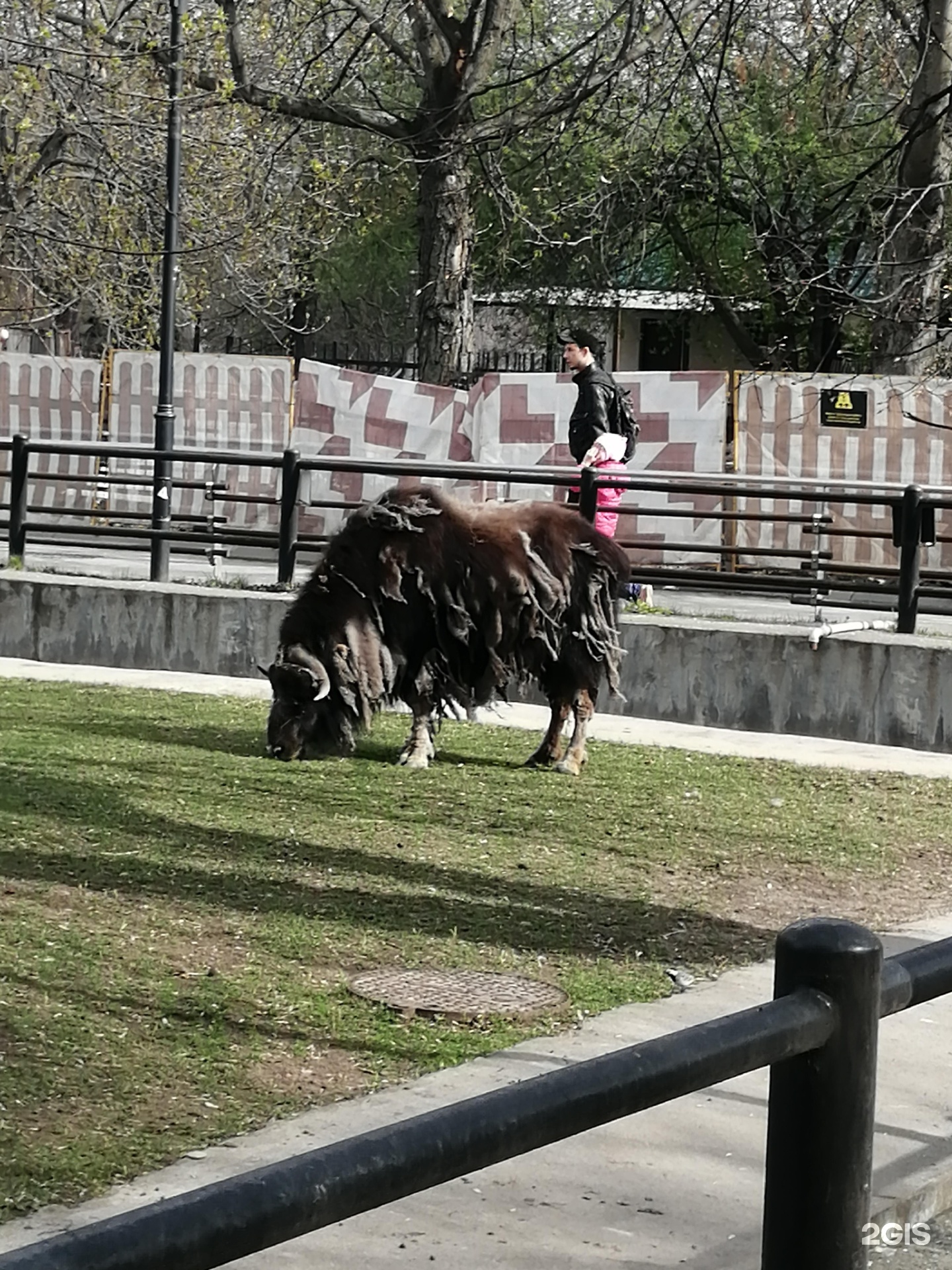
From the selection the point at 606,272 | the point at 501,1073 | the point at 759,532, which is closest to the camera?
the point at 501,1073

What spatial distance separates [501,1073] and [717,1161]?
828 millimetres

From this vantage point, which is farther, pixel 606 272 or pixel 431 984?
pixel 606 272

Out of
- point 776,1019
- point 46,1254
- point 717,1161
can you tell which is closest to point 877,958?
point 776,1019

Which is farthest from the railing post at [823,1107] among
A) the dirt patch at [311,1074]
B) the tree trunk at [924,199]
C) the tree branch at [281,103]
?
the tree branch at [281,103]

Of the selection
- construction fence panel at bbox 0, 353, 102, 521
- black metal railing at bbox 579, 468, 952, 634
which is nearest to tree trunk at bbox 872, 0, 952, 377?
black metal railing at bbox 579, 468, 952, 634

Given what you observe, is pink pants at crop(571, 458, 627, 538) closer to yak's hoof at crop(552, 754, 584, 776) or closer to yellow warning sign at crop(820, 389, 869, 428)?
yak's hoof at crop(552, 754, 584, 776)

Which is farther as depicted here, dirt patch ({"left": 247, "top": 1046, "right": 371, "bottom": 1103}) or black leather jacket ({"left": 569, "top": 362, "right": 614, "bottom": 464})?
black leather jacket ({"left": 569, "top": 362, "right": 614, "bottom": 464})

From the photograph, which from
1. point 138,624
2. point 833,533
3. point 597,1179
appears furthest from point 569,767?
point 597,1179

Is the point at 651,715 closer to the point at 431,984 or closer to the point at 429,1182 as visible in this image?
the point at 431,984

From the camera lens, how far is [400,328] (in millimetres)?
46875

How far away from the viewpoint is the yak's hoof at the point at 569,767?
1047cm

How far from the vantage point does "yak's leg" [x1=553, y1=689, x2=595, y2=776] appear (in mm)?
10508

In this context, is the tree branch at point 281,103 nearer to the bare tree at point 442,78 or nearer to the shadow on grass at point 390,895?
the bare tree at point 442,78

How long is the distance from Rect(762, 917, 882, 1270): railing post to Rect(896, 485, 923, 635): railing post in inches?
412
